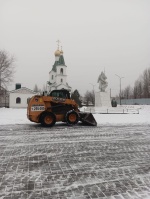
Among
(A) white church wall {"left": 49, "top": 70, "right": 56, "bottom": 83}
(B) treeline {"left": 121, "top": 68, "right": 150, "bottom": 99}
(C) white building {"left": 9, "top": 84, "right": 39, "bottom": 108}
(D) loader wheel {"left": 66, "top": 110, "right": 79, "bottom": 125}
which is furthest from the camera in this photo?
(B) treeline {"left": 121, "top": 68, "right": 150, "bottom": 99}

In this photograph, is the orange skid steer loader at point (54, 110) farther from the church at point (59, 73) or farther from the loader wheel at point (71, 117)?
the church at point (59, 73)

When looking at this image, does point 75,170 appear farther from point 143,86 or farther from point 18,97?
point 143,86

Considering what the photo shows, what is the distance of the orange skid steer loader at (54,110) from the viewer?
14.7 metres

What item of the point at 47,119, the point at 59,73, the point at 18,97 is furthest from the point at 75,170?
the point at 59,73

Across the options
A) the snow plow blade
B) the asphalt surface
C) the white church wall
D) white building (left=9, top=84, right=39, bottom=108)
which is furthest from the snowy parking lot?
the white church wall

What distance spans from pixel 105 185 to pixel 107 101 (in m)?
44.3

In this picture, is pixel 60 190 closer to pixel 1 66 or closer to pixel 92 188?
pixel 92 188

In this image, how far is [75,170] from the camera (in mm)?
5730

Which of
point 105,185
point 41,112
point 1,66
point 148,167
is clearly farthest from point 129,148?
point 1,66

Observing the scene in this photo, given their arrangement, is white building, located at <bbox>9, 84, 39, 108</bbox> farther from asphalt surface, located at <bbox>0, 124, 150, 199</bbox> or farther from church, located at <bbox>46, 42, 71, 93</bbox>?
asphalt surface, located at <bbox>0, 124, 150, 199</bbox>

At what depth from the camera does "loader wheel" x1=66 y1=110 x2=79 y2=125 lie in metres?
15.3

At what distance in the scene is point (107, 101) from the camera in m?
48.6

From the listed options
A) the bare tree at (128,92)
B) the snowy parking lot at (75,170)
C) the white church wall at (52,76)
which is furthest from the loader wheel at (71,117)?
the bare tree at (128,92)

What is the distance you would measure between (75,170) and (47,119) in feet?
30.6
